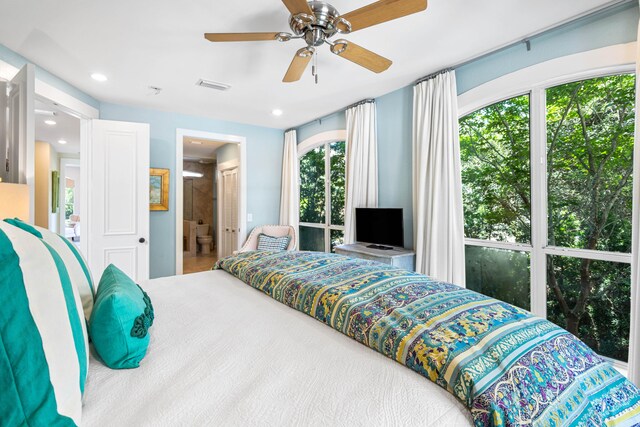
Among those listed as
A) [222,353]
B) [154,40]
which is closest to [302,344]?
[222,353]

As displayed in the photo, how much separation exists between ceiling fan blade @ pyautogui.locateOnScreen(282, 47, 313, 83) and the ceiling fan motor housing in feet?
0.27

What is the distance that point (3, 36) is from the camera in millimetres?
2262

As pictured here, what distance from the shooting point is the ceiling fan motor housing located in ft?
5.68

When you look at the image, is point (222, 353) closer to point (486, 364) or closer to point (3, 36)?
point (486, 364)

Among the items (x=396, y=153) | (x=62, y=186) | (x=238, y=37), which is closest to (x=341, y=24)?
(x=238, y=37)

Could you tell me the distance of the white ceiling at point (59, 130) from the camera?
4301 millimetres

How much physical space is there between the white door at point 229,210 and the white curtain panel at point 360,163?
2632mm

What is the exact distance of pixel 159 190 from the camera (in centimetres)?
411

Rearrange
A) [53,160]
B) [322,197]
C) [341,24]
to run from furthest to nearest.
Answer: [53,160]
[322,197]
[341,24]

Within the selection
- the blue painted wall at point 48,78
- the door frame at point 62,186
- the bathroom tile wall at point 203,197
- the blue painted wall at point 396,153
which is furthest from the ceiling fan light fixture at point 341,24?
the door frame at point 62,186

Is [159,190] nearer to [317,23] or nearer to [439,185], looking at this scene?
[317,23]

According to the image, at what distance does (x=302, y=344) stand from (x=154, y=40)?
2.51 meters

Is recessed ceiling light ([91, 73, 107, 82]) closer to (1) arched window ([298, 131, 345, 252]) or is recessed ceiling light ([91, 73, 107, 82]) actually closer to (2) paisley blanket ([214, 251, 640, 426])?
(1) arched window ([298, 131, 345, 252])

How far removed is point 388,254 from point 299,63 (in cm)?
186
